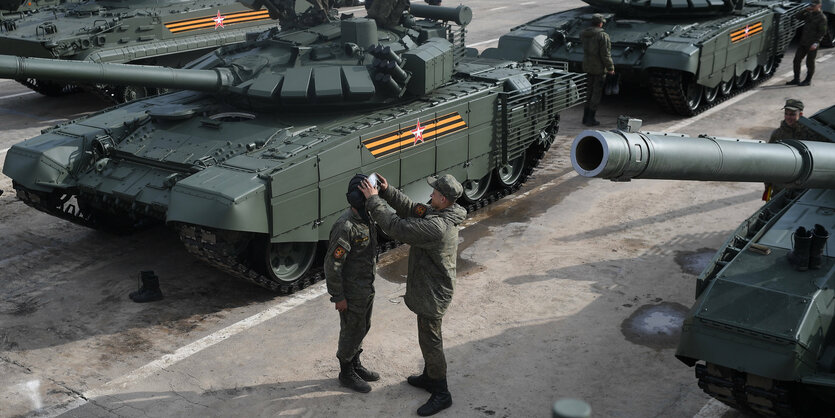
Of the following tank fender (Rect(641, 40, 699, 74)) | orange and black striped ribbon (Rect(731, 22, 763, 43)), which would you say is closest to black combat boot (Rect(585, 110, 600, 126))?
tank fender (Rect(641, 40, 699, 74))

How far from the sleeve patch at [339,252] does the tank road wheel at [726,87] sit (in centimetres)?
1230

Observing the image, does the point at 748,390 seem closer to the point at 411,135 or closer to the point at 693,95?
the point at 411,135

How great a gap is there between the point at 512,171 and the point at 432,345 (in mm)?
6436

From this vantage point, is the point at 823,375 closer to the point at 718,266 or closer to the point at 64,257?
the point at 718,266

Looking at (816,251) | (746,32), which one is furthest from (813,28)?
(816,251)

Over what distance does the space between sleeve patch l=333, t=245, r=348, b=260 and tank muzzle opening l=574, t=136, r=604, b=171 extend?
8.34 feet

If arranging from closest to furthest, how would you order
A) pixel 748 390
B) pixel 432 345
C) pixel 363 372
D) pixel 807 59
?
1. pixel 748 390
2. pixel 432 345
3. pixel 363 372
4. pixel 807 59

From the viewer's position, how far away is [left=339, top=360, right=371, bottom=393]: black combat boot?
7.95m

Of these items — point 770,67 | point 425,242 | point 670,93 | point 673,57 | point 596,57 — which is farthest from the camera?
point 770,67

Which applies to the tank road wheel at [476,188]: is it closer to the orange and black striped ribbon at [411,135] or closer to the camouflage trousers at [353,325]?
the orange and black striped ribbon at [411,135]

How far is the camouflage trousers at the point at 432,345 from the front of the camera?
7.39m

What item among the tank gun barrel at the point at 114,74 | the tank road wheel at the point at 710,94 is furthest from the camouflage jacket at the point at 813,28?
the tank gun barrel at the point at 114,74

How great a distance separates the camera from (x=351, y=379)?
7.98 m

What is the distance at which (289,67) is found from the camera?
11359 mm
